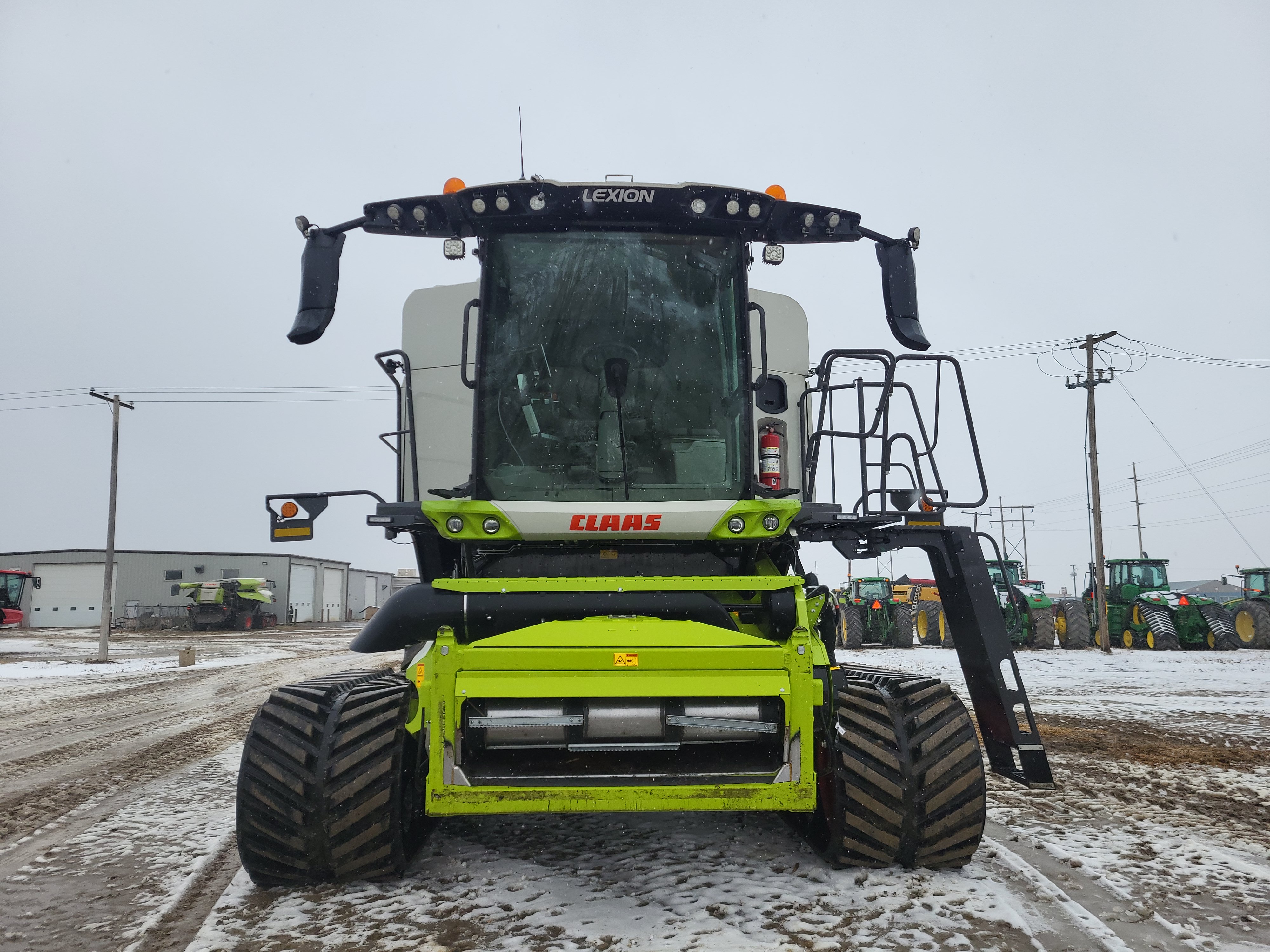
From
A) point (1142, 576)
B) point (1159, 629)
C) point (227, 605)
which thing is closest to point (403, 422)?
point (1159, 629)

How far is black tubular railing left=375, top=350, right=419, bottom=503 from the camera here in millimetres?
4410

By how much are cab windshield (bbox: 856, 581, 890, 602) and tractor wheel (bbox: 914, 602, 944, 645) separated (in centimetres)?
113

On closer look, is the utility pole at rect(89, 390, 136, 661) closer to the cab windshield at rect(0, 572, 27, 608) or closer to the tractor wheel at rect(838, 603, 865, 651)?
the cab windshield at rect(0, 572, 27, 608)

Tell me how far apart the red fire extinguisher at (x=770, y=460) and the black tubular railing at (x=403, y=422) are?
168 cm

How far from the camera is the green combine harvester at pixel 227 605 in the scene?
134 ft

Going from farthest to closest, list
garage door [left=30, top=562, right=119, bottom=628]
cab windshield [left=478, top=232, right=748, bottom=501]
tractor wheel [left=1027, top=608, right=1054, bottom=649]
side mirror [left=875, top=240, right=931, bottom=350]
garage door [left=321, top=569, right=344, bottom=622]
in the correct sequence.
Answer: garage door [left=321, top=569, right=344, bottom=622]
garage door [left=30, top=562, right=119, bottom=628]
tractor wheel [left=1027, top=608, right=1054, bottom=649]
side mirror [left=875, top=240, right=931, bottom=350]
cab windshield [left=478, top=232, right=748, bottom=501]

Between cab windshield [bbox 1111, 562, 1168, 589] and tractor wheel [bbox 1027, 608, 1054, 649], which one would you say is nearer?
tractor wheel [bbox 1027, 608, 1054, 649]

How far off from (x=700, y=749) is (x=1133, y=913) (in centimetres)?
176

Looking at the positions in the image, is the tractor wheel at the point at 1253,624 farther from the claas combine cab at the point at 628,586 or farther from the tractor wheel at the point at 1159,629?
the claas combine cab at the point at 628,586

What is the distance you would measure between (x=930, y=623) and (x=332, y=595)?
159 ft

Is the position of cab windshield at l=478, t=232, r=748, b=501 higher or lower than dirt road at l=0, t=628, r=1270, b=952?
higher

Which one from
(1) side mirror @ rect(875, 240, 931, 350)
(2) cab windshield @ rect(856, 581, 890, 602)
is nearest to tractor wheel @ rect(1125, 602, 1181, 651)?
(2) cab windshield @ rect(856, 581, 890, 602)

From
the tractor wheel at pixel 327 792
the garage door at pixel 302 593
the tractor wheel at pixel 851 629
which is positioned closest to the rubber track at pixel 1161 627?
the tractor wheel at pixel 851 629

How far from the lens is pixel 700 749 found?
11.0ft
